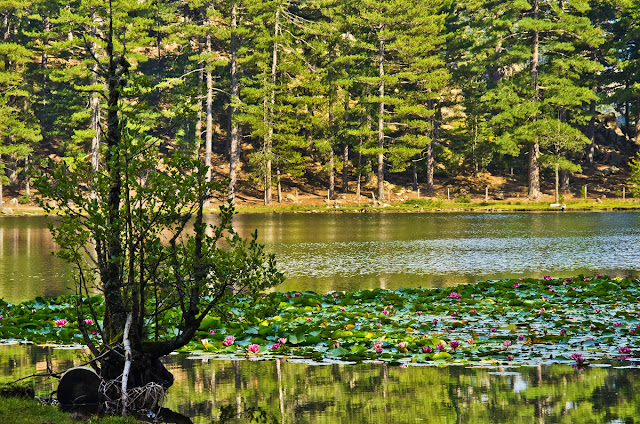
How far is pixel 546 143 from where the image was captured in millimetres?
54750

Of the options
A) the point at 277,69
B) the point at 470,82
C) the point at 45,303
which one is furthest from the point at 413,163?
the point at 45,303

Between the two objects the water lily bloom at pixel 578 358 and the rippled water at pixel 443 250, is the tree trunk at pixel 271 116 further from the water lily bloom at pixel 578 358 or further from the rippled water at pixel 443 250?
the water lily bloom at pixel 578 358

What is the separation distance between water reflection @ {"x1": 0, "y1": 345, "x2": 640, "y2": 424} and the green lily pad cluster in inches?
12.8

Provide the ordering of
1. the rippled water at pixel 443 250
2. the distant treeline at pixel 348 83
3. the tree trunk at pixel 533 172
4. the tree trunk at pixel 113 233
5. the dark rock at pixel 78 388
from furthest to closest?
the tree trunk at pixel 533 172, the distant treeline at pixel 348 83, the rippled water at pixel 443 250, the tree trunk at pixel 113 233, the dark rock at pixel 78 388

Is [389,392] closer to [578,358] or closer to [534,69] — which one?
[578,358]

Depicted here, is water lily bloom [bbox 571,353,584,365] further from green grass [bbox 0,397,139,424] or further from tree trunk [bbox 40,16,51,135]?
tree trunk [bbox 40,16,51,135]

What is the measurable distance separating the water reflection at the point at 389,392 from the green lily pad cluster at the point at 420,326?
12.8 inches

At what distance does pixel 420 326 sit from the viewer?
9398 mm

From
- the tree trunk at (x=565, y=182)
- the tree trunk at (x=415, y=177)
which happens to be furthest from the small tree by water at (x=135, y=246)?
the tree trunk at (x=565, y=182)

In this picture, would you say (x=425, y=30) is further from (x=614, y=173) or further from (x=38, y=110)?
(x=38, y=110)

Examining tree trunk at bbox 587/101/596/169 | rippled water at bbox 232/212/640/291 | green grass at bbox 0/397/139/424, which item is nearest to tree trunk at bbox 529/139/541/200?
tree trunk at bbox 587/101/596/169

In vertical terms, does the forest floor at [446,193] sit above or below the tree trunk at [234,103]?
below

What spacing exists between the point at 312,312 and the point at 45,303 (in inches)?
177

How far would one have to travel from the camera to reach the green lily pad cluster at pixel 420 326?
7.96 metres
